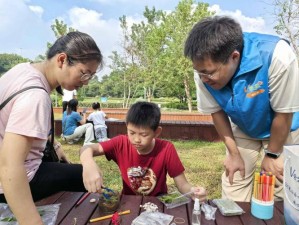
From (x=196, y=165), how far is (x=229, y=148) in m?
2.69

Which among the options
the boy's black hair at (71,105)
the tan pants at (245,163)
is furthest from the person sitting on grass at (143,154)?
the boy's black hair at (71,105)

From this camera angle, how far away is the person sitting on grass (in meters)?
1.82

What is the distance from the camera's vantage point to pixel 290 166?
1.03 meters

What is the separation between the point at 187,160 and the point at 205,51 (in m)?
3.59

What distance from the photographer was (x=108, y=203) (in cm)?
136

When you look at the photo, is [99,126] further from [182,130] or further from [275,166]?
[275,166]

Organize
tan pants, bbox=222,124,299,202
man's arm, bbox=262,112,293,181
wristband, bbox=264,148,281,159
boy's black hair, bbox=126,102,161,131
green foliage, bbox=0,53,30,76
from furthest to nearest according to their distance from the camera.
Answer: green foliage, bbox=0,53,30,76
tan pants, bbox=222,124,299,202
boy's black hair, bbox=126,102,161,131
wristband, bbox=264,148,281,159
man's arm, bbox=262,112,293,181

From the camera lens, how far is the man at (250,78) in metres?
1.45

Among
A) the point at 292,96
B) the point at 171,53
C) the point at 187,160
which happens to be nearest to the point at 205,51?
the point at 292,96

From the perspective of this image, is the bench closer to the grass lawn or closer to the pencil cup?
the grass lawn

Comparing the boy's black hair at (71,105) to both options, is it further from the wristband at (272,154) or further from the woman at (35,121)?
the wristband at (272,154)

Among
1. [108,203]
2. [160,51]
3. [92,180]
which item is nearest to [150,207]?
[108,203]

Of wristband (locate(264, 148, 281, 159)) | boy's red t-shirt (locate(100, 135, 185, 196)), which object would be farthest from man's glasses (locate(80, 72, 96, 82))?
wristband (locate(264, 148, 281, 159))

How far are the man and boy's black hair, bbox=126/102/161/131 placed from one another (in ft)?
1.22
